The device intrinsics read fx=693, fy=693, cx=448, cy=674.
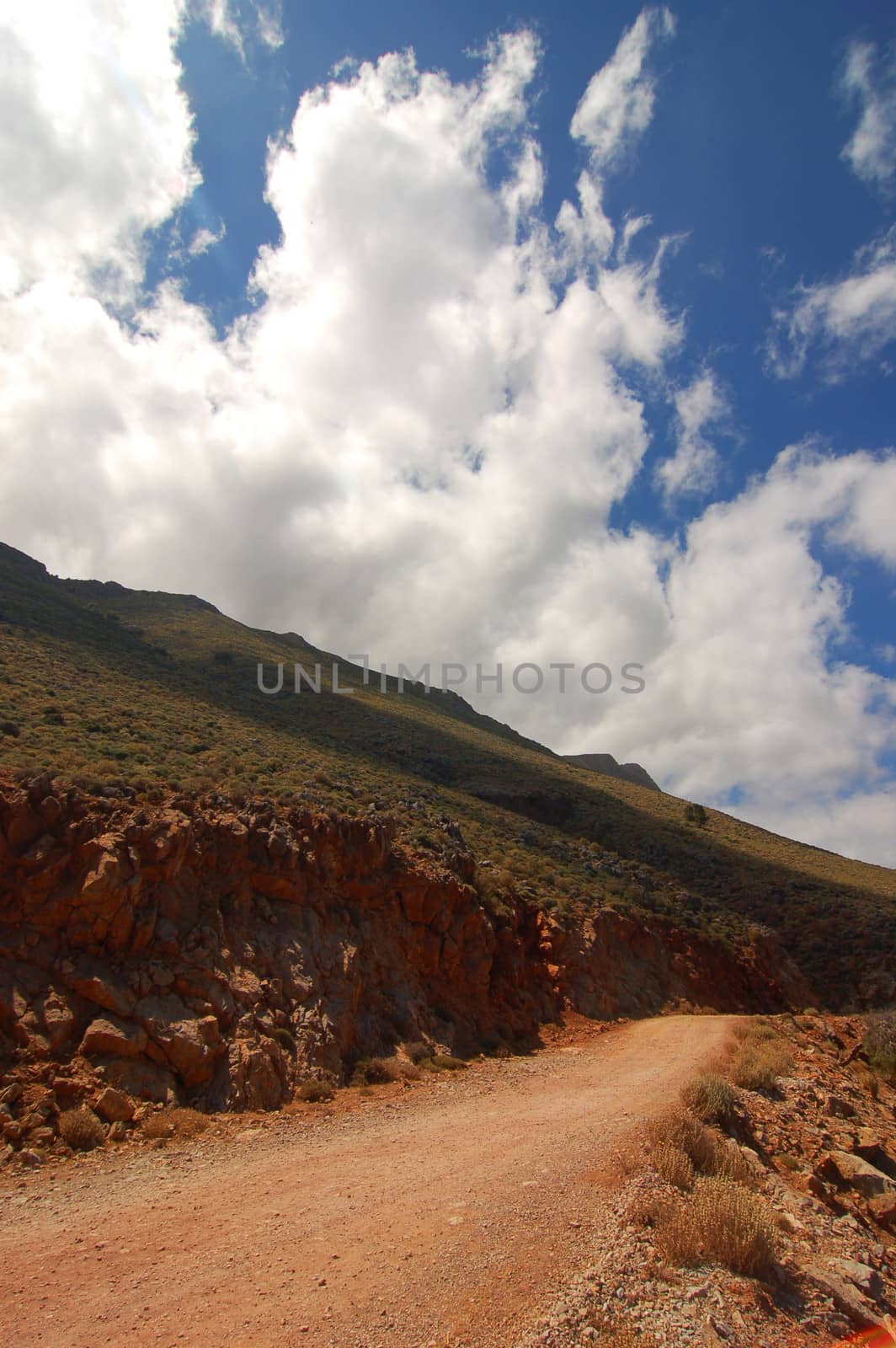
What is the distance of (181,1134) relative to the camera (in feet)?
32.4

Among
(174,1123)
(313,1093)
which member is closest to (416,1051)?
(313,1093)

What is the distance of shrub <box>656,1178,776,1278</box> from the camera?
6512 mm

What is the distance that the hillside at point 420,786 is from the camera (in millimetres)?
19500

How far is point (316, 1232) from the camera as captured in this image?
6.81m

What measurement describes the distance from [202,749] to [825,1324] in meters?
19.8

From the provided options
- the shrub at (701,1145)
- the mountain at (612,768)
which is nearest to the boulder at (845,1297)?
the shrub at (701,1145)

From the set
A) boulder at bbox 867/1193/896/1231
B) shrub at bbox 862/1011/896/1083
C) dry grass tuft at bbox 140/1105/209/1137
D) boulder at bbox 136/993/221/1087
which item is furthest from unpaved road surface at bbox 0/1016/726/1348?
shrub at bbox 862/1011/896/1083

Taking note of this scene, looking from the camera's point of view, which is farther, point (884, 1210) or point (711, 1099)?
point (711, 1099)

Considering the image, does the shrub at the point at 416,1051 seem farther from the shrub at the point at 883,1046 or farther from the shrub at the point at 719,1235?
the shrub at the point at 883,1046

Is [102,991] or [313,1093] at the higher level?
[102,991]

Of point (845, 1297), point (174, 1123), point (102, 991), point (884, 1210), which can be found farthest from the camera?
point (102, 991)

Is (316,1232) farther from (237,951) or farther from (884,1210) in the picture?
(884,1210)

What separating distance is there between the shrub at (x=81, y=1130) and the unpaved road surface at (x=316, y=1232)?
341mm

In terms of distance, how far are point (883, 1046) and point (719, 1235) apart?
51.8 ft
